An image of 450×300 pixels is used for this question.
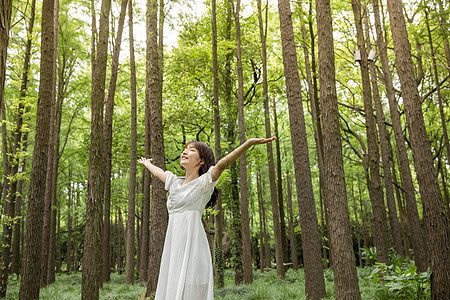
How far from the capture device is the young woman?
2.88 meters

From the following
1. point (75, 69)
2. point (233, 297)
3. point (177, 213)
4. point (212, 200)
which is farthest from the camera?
point (75, 69)

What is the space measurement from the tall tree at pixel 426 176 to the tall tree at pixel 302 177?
2.15 metres

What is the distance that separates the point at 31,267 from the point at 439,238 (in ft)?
26.8

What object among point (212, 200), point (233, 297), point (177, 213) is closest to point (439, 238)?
point (233, 297)

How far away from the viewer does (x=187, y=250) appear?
2.92 metres

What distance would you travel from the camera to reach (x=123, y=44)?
14812 mm

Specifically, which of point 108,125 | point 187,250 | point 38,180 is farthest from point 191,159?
point 108,125

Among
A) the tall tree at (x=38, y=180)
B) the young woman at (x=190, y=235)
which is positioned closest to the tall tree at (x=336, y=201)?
the young woman at (x=190, y=235)

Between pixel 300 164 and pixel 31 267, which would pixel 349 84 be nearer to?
pixel 300 164

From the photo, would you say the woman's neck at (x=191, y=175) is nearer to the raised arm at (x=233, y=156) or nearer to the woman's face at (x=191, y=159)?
the woman's face at (x=191, y=159)

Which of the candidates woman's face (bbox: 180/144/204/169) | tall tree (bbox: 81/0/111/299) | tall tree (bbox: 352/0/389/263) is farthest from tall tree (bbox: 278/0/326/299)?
woman's face (bbox: 180/144/204/169)

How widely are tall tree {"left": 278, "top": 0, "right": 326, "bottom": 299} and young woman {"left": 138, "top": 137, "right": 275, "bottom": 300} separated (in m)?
4.38

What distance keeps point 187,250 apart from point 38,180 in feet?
18.0

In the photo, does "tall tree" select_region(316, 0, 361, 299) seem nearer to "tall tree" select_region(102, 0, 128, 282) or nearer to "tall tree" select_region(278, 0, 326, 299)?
"tall tree" select_region(278, 0, 326, 299)
